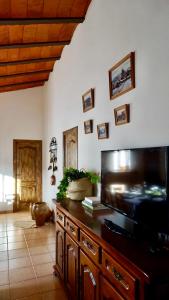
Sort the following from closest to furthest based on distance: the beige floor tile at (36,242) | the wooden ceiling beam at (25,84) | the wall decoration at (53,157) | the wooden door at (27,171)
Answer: the beige floor tile at (36,242) < the wall decoration at (53,157) < the wooden ceiling beam at (25,84) < the wooden door at (27,171)

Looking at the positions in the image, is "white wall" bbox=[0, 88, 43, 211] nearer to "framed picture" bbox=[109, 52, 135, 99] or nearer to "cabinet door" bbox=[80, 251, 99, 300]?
"framed picture" bbox=[109, 52, 135, 99]

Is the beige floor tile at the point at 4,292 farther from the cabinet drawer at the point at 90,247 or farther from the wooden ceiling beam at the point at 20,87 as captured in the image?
the wooden ceiling beam at the point at 20,87

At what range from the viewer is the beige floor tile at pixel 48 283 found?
2.51 meters

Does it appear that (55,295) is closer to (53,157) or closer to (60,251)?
(60,251)

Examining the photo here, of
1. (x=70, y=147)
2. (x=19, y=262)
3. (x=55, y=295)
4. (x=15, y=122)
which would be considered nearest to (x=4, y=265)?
(x=19, y=262)

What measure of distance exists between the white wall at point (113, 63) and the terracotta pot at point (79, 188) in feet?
Answer: 0.86

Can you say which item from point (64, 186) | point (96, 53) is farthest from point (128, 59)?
point (64, 186)

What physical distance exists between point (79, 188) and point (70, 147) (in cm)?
141

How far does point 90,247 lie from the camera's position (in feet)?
5.50

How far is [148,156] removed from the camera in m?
1.47

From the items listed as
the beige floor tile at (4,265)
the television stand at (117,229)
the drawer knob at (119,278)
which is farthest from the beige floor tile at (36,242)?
the drawer knob at (119,278)

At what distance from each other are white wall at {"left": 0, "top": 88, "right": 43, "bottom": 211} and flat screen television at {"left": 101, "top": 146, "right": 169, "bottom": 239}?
4544 millimetres

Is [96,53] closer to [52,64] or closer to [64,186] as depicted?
[64,186]

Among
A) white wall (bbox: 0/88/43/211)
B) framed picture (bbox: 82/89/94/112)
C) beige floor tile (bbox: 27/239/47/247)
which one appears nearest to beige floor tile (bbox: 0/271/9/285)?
beige floor tile (bbox: 27/239/47/247)
